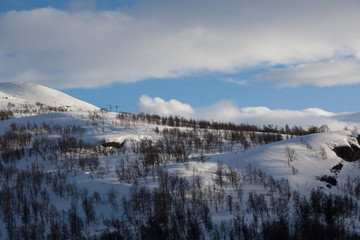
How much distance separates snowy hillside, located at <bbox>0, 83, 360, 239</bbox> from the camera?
386 inches

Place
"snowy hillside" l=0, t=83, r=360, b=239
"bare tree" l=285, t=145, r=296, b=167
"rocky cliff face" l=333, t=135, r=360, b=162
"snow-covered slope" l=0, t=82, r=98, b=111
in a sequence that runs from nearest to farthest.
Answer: "snowy hillside" l=0, t=83, r=360, b=239 < "bare tree" l=285, t=145, r=296, b=167 < "rocky cliff face" l=333, t=135, r=360, b=162 < "snow-covered slope" l=0, t=82, r=98, b=111

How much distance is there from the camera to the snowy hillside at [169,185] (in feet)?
32.1

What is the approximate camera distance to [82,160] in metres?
16.4

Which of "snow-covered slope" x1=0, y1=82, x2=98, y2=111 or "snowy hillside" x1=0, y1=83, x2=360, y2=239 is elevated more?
"snow-covered slope" x1=0, y1=82, x2=98, y2=111

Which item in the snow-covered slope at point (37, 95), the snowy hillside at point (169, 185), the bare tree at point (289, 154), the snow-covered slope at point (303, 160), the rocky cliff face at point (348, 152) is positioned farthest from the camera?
the snow-covered slope at point (37, 95)

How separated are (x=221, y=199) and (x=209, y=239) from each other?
330 centimetres

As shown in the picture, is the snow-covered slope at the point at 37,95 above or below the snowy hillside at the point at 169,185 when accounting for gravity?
A: above

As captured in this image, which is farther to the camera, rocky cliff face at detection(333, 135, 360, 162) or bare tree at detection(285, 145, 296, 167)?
rocky cliff face at detection(333, 135, 360, 162)

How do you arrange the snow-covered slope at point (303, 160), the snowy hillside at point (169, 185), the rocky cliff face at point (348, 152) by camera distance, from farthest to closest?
the rocky cliff face at point (348, 152), the snow-covered slope at point (303, 160), the snowy hillside at point (169, 185)

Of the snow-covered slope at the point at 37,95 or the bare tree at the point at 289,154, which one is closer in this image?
the bare tree at the point at 289,154

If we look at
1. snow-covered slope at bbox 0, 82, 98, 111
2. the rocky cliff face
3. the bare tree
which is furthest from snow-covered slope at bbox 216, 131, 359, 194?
snow-covered slope at bbox 0, 82, 98, 111

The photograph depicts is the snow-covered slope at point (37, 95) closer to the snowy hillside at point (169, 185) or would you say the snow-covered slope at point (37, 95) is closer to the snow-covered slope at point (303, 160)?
the snowy hillside at point (169, 185)

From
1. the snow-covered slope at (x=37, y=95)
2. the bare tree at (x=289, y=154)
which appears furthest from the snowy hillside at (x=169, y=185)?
the snow-covered slope at (x=37, y=95)

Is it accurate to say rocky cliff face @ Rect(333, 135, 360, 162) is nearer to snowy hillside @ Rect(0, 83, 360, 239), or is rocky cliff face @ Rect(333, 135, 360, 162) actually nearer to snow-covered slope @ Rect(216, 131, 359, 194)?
snowy hillside @ Rect(0, 83, 360, 239)
